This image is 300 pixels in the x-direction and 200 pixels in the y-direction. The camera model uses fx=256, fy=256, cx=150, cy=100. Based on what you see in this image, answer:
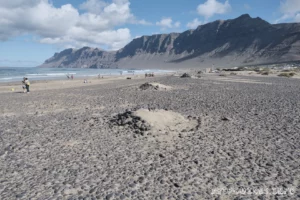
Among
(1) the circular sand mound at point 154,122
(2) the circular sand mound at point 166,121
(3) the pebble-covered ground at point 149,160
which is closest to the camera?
(3) the pebble-covered ground at point 149,160

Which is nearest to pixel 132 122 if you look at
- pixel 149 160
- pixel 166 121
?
pixel 166 121

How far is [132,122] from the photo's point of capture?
34.1 ft

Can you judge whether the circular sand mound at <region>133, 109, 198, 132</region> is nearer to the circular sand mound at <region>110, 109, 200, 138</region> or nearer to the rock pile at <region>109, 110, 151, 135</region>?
the circular sand mound at <region>110, 109, 200, 138</region>

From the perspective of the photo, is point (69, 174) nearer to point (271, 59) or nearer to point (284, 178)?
point (284, 178)

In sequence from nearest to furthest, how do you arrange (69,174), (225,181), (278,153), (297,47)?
(225,181), (69,174), (278,153), (297,47)

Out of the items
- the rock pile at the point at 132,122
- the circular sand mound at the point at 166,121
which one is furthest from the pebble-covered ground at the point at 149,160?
the circular sand mound at the point at 166,121

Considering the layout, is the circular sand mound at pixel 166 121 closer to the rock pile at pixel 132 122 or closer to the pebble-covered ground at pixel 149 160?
the rock pile at pixel 132 122

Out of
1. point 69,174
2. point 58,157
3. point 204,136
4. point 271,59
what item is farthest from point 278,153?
point 271,59

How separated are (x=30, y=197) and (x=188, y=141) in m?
5.13

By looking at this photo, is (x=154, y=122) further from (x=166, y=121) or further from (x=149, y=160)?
(x=149, y=160)

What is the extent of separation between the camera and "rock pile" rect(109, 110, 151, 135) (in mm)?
9766

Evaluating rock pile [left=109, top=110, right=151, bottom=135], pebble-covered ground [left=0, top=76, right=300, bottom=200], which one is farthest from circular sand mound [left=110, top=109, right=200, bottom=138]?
pebble-covered ground [left=0, top=76, right=300, bottom=200]

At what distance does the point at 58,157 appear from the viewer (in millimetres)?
7355

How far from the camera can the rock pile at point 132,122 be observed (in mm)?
9766
